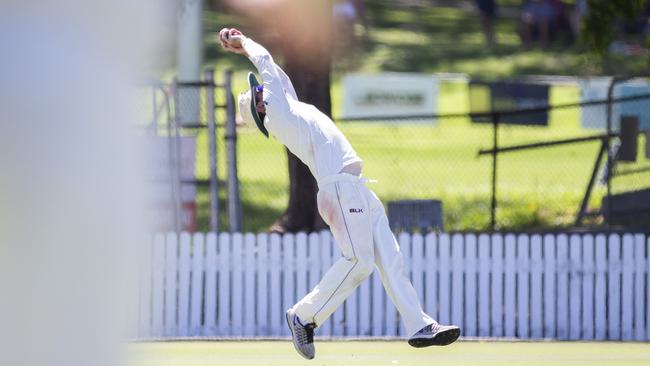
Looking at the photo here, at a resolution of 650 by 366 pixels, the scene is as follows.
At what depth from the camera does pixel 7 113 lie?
3736 millimetres

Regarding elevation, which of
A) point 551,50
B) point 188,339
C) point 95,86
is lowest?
point 188,339

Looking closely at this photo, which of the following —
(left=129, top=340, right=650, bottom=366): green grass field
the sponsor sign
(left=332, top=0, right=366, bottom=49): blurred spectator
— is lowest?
(left=129, top=340, right=650, bottom=366): green grass field

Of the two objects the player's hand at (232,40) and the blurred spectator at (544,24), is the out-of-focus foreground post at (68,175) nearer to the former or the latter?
the player's hand at (232,40)

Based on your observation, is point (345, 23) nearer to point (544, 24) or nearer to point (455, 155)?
point (544, 24)

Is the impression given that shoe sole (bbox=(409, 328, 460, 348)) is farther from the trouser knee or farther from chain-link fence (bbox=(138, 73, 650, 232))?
chain-link fence (bbox=(138, 73, 650, 232))

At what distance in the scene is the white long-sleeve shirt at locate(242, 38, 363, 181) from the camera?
27.3 ft

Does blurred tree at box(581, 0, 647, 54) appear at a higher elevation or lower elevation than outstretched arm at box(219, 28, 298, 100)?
higher

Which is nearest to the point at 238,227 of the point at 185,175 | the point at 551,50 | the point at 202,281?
the point at 185,175

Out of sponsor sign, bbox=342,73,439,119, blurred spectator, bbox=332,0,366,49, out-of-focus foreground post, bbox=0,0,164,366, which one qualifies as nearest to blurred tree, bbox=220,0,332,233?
sponsor sign, bbox=342,73,439,119

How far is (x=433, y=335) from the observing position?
8.34 metres

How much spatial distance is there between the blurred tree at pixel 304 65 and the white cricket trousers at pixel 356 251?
19.7ft

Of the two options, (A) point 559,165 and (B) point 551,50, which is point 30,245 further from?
(B) point 551,50

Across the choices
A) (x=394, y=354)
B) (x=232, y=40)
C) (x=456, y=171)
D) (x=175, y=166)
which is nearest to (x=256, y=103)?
(x=232, y=40)

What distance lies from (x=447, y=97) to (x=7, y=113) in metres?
26.6
